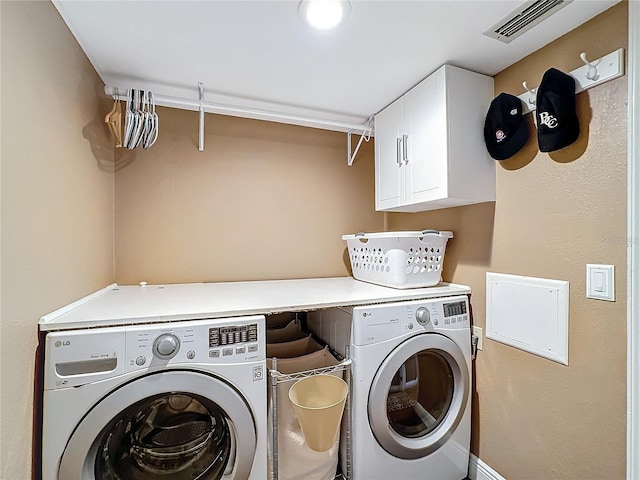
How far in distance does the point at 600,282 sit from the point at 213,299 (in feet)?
5.14

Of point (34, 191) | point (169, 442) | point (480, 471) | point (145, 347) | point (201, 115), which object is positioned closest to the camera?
point (34, 191)

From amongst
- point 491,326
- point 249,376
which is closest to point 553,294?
point 491,326

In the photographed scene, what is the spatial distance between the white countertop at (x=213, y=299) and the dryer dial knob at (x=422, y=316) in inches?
Answer: 2.8

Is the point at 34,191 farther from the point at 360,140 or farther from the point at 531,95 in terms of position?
the point at 531,95

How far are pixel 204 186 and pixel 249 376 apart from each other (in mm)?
1243

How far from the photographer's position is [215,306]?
123 cm

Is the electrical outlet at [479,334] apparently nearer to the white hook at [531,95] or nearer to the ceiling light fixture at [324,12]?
the white hook at [531,95]

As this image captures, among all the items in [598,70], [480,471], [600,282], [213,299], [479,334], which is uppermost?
[598,70]

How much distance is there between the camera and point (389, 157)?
6.13ft

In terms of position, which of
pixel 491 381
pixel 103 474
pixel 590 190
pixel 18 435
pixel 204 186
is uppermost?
pixel 204 186

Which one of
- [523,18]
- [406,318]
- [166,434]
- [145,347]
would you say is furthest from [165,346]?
[523,18]

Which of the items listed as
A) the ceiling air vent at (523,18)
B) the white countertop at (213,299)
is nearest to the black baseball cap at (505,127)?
the ceiling air vent at (523,18)

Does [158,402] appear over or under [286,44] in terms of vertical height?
under

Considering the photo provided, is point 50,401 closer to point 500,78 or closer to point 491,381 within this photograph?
point 491,381
